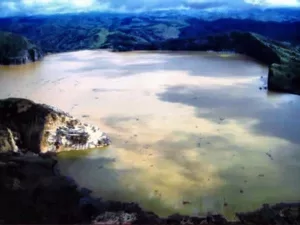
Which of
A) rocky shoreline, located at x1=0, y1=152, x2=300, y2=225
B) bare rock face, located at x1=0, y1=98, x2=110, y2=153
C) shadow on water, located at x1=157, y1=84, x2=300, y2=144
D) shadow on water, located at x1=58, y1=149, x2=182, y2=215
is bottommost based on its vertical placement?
shadow on water, located at x1=58, y1=149, x2=182, y2=215

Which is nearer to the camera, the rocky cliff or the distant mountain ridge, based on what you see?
the rocky cliff

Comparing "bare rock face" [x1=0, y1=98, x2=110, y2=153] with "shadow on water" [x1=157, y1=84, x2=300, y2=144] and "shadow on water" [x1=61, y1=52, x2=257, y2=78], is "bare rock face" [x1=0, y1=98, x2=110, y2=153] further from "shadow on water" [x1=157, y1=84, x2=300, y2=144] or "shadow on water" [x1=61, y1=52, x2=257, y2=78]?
"shadow on water" [x1=61, y1=52, x2=257, y2=78]

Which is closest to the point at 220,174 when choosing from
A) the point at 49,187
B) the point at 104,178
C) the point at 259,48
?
the point at 104,178

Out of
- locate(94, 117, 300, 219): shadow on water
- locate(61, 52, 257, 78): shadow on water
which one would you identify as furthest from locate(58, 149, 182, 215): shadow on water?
locate(61, 52, 257, 78): shadow on water

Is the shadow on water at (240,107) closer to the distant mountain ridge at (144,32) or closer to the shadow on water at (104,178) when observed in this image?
the shadow on water at (104,178)

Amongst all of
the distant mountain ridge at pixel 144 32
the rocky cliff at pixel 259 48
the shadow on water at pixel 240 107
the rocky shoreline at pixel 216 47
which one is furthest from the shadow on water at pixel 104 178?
the distant mountain ridge at pixel 144 32

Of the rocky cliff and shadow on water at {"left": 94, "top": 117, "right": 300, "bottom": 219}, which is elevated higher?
the rocky cliff
